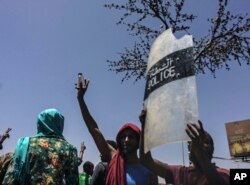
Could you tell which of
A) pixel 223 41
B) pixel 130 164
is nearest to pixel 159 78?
pixel 130 164

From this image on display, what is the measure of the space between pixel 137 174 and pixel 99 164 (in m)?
0.42

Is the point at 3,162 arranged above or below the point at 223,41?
below

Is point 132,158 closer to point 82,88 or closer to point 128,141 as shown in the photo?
point 128,141

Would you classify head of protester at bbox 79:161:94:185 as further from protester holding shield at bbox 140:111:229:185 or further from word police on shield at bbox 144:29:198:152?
word police on shield at bbox 144:29:198:152

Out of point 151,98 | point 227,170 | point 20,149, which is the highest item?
point 151,98

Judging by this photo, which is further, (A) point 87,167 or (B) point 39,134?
(A) point 87,167

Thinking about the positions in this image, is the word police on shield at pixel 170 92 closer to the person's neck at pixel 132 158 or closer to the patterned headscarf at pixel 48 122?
the person's neck at pixel 132 158

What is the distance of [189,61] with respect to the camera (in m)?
2.62

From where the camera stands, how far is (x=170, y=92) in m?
2.65

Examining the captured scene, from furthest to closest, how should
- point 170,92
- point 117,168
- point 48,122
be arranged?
point 48,122, point 117,168, point 170,92

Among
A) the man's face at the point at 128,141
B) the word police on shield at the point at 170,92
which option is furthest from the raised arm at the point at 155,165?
the word police on shield at the point at 170,92

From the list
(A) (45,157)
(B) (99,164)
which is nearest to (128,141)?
(B) (99,164)

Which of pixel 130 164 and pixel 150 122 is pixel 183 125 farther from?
pixel 130 164

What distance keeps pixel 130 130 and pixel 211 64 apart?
7500 mm
